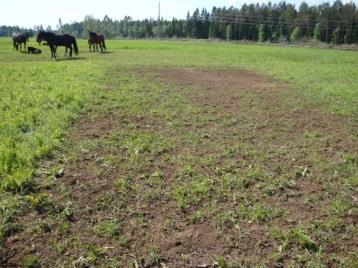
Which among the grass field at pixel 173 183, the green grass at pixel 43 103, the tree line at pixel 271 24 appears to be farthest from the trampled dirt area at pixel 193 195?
the tree line at pixel 271 24

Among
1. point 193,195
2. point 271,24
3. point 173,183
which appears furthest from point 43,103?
point 271,24

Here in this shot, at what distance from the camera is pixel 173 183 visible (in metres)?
5.16

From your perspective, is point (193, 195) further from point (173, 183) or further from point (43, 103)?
point (43, 103)

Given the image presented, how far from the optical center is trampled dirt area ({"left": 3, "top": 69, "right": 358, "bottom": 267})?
144 inches

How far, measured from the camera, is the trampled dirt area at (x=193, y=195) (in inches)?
144

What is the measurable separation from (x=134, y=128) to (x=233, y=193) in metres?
3.49

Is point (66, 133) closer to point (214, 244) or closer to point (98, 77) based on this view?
point (214, 244)

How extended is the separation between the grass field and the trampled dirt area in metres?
0.02

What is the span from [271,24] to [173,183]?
112702 mm

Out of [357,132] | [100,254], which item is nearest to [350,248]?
[100,254]

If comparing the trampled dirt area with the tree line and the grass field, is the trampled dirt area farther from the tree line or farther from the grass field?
the tree line

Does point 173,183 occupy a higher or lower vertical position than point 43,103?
lower

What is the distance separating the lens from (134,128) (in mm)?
7695

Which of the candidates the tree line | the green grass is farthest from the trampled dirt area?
the tree line
